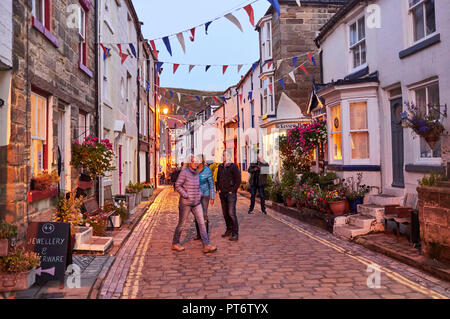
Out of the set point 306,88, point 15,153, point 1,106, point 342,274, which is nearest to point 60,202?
point 15,153

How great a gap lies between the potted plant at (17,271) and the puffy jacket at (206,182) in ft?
13.2

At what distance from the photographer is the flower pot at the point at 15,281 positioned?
4805 millimetres

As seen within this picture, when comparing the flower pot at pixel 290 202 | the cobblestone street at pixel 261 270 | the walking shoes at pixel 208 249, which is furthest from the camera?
the flower pot at pixel 290 202

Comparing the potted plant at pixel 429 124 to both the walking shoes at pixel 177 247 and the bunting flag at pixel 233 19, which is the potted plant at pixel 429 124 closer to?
the bunting flag at pixel 233 19

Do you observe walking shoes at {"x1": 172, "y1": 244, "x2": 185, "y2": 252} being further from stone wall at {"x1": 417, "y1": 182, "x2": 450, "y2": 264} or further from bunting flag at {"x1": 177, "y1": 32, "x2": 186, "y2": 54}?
bunting flag at {"x1": 177, "y1": 32, "x2": 186, "y2": 54}

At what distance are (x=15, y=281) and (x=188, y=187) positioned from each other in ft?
11.6

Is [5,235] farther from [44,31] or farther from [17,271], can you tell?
[44,31]

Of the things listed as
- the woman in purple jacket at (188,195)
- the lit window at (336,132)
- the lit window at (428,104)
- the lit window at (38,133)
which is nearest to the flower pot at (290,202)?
the lit window at (336,132)

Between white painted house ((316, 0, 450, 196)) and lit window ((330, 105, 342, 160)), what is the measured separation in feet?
0.04

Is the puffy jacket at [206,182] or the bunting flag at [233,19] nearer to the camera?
the puffy jacket at [206,182]

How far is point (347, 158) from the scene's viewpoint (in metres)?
11.2

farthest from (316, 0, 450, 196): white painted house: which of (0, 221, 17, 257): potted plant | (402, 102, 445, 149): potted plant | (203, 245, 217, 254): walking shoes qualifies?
(0, 221, 17, 257): potted plant

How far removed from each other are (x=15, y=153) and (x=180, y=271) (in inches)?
119
